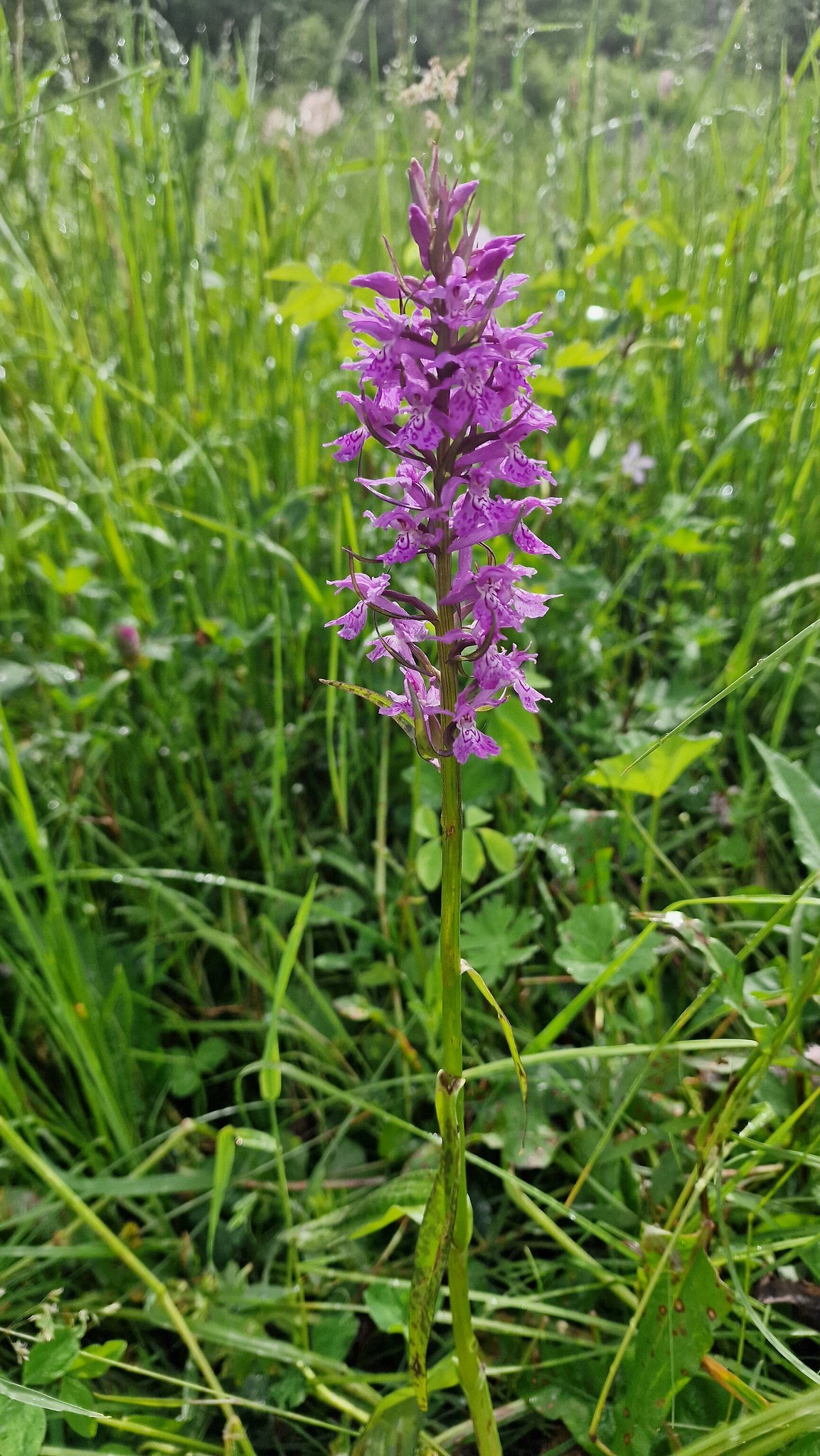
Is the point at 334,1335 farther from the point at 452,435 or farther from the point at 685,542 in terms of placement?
the point at 685,542

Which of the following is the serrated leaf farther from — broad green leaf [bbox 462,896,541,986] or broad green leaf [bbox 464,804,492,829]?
broad green leaf [bbox 462,896,541,986]

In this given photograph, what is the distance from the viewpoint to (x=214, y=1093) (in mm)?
1870

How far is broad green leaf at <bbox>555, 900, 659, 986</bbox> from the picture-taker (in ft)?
4.84

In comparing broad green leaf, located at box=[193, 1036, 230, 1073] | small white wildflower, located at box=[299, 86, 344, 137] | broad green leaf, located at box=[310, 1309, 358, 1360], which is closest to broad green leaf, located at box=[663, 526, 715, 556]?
broad green leaf, located at box=[193, 1036, 230, 1073]

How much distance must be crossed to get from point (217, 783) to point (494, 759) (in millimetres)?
789

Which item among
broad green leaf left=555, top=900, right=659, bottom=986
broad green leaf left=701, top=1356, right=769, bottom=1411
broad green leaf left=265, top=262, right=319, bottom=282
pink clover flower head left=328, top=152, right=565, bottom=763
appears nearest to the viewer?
pink clover flower head left=328, top=152, right=565, bottom=763

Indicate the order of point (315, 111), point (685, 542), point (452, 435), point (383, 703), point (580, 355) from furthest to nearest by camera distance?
point (315, 111) < point (580, 355) < point (685, 542) < point (383, 703) < point (452, 435)

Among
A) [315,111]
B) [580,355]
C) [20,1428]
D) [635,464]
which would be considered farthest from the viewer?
[315,111]

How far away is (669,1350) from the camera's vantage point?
3.71 ft

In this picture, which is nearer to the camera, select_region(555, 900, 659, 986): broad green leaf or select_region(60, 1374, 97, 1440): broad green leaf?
select_region(60, 1374, 97, 1440): broad green leaf

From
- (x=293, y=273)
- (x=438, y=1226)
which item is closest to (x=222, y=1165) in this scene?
(x=438, y=1226)

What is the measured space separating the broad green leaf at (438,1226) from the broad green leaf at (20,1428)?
531 mm

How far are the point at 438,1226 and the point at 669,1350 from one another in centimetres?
41

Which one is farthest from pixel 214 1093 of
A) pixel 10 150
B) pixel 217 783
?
pixel 10 150
